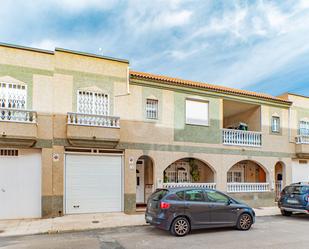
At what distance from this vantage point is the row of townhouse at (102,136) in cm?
1281

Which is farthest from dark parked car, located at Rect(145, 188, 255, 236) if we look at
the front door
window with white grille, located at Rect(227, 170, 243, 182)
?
window with white grille, located at Rect(227, 170, 243, 182)

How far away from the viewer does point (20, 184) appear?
42.4 ft

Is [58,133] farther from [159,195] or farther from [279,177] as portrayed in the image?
[279,177]

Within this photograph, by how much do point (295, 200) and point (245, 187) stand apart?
397cm

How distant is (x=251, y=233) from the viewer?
10.3 metres

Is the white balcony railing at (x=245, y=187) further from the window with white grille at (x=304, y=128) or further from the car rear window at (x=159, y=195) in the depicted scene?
the car rear window at (x=159, y=195)

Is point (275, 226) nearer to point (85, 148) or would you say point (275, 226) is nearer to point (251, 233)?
point (251, 233)

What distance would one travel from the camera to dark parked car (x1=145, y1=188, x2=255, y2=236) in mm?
9703

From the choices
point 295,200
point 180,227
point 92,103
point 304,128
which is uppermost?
point 92,103

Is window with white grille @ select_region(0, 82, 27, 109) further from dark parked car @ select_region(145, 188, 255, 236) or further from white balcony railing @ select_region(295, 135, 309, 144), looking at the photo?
white balcony railing @ select_region(295, 135, 309, 144)

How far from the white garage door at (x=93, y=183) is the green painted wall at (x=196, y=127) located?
3588 millimetres

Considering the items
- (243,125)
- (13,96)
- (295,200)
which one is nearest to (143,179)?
(243,125)

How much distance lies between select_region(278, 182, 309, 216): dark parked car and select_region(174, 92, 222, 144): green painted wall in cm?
450

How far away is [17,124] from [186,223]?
7.78 m
